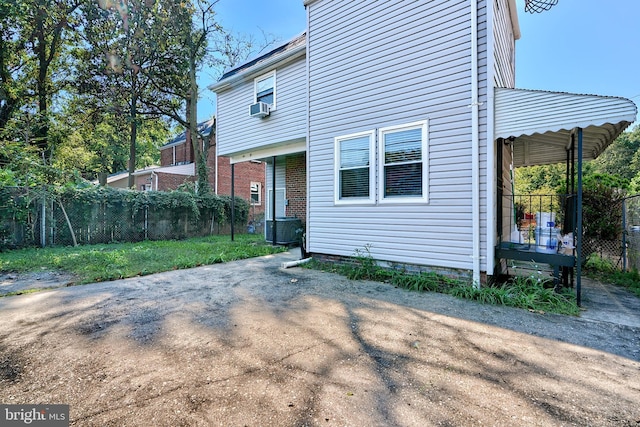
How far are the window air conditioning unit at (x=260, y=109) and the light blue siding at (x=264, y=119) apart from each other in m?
0.19

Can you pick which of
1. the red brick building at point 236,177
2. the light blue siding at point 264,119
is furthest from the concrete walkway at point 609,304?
the red brick building at point 236,177

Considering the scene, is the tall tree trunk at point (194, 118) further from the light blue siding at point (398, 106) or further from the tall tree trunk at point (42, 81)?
the light blue siding at point (398, 106)

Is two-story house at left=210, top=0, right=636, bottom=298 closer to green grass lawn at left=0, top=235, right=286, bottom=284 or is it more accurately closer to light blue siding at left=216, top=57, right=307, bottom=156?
light blue siding at left=216, top=57, right=307, bottom=156

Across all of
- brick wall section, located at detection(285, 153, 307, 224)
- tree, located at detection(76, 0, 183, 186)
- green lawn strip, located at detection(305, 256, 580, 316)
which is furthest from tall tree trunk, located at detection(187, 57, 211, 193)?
green lawn strip, located at detection(305, 256, 580, 316)

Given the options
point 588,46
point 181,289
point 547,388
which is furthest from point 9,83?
point 588,46

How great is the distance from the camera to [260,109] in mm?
8219

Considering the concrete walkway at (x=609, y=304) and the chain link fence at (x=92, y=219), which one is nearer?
the concrete walkway at (x=609, y=304)

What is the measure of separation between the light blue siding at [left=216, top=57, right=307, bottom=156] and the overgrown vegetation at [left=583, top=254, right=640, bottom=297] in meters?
6.94

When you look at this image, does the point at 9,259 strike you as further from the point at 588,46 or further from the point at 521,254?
the point at 588,46

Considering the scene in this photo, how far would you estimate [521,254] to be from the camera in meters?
4.54

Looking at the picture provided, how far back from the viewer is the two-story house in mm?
4500

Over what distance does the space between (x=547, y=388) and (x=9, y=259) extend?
33.8 ft

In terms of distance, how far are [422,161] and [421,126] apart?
0.61 m

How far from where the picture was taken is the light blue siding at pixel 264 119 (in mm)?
7645
